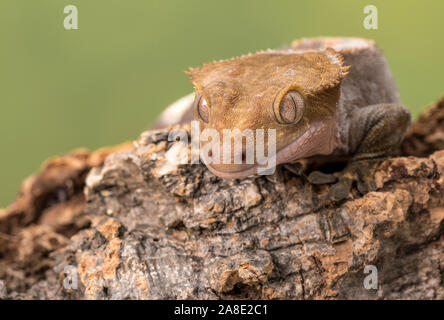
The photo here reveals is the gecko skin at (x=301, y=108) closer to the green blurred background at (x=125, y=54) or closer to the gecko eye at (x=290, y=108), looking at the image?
the gecko eye at (x=290, y=108)

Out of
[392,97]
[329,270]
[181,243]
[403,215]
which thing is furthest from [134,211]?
Result: [392,97]

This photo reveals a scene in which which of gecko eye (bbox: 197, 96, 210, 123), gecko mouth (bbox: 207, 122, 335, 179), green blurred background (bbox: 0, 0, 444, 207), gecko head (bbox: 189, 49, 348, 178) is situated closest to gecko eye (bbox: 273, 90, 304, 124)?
gecko head (bbox: 189, 49, 348, 178)

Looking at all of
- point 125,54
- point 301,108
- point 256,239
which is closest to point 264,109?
point 301,108

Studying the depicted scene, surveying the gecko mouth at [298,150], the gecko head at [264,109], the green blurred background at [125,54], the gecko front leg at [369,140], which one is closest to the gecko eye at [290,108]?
the gecko head at [264,109]

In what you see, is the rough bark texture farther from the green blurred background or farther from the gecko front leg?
the green blurred background

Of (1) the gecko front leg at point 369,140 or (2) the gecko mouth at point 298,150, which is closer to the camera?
(2) the gecko mouth at point 298,150

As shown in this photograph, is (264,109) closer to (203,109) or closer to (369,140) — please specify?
(203,109)

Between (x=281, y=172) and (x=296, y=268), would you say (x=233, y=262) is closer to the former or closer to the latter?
(x=296, y=268)
